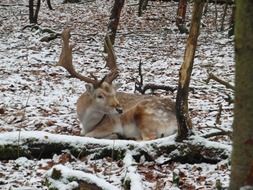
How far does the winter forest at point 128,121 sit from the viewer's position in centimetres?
296

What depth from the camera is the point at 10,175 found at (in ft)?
16.9

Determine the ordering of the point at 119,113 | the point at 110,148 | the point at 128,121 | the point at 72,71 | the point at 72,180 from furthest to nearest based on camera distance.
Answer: the point at 72,71 < the point at 128,121 < the point at 119,113 < the point at 110,148 < the point at 72,180

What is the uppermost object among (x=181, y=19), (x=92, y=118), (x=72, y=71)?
(x=181, y=19)

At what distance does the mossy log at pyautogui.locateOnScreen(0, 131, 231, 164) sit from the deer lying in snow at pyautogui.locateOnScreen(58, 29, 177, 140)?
1234 millimetres

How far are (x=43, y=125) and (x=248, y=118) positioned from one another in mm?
5017

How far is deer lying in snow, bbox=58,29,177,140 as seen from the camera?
682 centimetres

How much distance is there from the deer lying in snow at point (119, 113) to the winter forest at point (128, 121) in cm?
1

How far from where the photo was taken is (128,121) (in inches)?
280

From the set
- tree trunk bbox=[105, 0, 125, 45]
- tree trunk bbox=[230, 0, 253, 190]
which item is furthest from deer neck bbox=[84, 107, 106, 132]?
tree trunk bbox=[105, 0, 125, 45]

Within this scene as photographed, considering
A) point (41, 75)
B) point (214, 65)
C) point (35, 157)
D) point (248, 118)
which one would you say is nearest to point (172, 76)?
point (214, 65)

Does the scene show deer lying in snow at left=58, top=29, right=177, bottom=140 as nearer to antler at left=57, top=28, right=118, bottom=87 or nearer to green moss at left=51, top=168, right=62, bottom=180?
antler at left=57, top=28, right=118, bottom=87

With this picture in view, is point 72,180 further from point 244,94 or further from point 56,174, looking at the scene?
point 244,94

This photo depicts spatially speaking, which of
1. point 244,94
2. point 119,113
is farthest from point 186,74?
point 244,94

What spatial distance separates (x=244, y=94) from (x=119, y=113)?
4.25 meters
